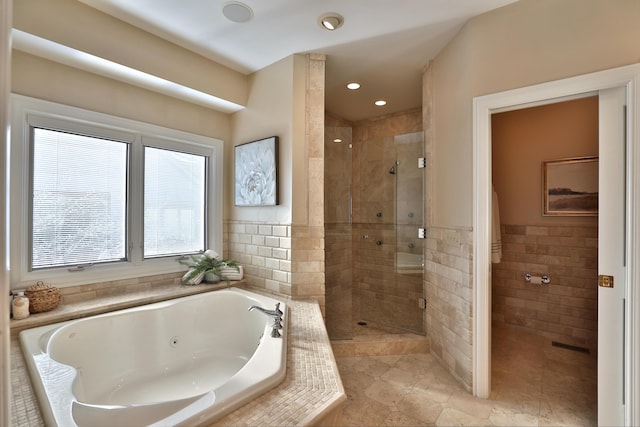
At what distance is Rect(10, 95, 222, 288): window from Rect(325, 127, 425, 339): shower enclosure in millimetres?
1225

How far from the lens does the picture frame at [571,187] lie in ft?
8.86


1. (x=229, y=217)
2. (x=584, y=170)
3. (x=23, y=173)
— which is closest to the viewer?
(x=23, y=173)

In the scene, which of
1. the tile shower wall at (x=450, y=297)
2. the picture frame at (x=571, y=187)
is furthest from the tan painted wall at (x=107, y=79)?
the picture frame at (x=571, y=187)

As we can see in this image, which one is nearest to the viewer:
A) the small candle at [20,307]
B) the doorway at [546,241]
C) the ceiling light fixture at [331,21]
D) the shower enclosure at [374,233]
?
the small candle at [20,307]

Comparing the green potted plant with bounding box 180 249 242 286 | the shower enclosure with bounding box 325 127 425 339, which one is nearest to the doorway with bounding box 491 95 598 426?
the shower enclosure with bounding box 325 127 425 339

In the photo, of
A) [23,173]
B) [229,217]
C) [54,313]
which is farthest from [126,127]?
[54,313]

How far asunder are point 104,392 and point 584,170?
4.19 meters

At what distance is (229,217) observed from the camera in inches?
121

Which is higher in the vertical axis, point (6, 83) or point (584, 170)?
point (584, 170)

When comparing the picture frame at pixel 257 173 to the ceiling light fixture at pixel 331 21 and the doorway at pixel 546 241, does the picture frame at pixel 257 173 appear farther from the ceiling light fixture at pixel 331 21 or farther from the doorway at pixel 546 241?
the doorway at pixel 546 241

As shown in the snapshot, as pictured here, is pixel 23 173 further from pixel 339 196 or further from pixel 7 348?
pixel 339 196

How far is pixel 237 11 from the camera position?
192 centimetres

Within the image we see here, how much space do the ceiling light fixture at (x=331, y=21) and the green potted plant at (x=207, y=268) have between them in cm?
211

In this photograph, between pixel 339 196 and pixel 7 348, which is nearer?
pixel 7 348
